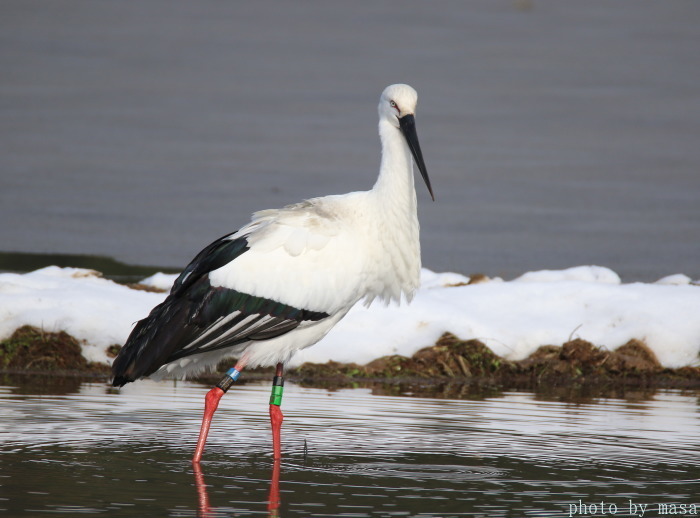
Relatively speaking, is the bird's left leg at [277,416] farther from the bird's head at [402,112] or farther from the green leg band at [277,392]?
the bird's head at [402,112]

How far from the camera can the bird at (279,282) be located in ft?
26.5

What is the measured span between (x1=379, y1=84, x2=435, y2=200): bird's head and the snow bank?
303 centimetres

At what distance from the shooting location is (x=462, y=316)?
1184 cm

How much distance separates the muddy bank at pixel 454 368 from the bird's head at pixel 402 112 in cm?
275

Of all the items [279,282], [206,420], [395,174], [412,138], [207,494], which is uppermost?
[412,138]

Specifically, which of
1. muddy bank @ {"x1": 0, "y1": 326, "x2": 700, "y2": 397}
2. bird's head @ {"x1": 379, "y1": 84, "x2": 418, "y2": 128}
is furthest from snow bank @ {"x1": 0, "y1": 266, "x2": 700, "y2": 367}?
bird's head @ {"x1": 379, "y1": 84, "x2": 418, "y2": 128}

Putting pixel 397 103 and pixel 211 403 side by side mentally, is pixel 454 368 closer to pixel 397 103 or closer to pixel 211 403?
pixel 397 103

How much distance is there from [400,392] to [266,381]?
1.32 meters

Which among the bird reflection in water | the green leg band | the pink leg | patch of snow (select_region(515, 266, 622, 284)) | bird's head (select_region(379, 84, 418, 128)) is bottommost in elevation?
the bird reflection in water

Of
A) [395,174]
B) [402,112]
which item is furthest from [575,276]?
[395,174]

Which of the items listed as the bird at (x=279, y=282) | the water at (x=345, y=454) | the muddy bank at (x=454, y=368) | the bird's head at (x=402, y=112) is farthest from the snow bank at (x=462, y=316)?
the bird's head at (x=402, y=112)

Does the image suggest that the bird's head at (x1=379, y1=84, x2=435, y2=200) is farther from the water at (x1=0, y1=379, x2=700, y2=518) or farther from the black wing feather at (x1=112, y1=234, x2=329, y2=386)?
the water at (x1=0, y1=379, x2=700, y2=518)

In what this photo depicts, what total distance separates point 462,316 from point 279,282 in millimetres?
3942

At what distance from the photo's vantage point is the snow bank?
11328mm
